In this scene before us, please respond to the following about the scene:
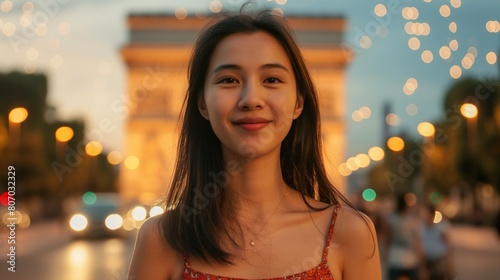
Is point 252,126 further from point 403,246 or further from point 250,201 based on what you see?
point 403,246

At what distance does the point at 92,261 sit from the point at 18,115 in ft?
74.6

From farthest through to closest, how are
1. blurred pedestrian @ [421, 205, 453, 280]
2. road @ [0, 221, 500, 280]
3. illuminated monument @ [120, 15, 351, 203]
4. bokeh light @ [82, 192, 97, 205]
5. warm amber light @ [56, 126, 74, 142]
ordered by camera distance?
warm amber light @ [56, 126, 74, 142]
illuminated monument @ [120, 15, 351, 203]
bokeh light @ [82, 192, 97, 205]
road @ [0, 221, 500, 280]
blurred pedestrian @ [421, 205, 453, 280]

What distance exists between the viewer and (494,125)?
3909cm

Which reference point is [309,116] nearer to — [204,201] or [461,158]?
[204,201]

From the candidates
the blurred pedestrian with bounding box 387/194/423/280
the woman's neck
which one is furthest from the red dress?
the blurred pedestrian with bounding box 387/194/423/280

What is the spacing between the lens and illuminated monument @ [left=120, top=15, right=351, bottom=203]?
40.5m

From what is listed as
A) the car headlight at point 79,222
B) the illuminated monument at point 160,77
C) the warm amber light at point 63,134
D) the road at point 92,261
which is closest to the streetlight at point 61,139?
the warm amber light at point 63,134

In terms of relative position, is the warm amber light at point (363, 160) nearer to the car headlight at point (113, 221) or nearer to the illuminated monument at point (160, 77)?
the illuminated monument at point (160, 77)

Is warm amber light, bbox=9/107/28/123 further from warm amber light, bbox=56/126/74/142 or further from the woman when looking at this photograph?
the woman

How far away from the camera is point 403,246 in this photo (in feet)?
27.3

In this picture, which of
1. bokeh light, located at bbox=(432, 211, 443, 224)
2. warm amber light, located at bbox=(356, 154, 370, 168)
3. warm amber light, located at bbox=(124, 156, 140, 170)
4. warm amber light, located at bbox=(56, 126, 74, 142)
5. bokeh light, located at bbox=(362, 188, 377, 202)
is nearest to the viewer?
bokeh light, located at bbox=(432, 211, 443, 224)

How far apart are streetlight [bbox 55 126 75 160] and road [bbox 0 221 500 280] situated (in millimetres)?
22605

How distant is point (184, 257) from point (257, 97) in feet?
1.03

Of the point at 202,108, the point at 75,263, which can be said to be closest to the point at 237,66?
the point at 202,108
